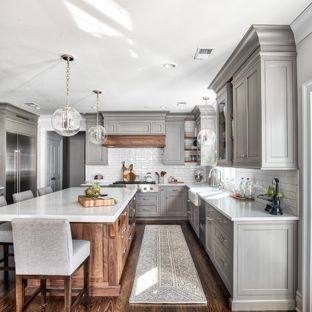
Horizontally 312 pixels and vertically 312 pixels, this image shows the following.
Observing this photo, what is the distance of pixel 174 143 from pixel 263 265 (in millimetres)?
4161

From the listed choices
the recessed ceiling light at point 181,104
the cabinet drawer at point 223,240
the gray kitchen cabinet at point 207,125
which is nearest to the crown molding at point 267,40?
the cabinet drawer at point 223,240

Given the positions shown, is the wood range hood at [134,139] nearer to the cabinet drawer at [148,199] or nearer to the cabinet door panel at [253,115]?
the cabinet drawer at [148,199]

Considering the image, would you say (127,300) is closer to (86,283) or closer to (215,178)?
(86,283)

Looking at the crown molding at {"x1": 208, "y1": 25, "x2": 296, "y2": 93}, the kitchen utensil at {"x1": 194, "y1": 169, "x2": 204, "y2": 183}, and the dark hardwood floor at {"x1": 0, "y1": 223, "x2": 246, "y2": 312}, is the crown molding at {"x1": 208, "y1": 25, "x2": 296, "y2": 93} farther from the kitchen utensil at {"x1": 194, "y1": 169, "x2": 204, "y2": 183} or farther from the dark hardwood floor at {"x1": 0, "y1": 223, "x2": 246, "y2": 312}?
the kitchen utensil at {"x1": 194, "y1": 169, "x2": 204, "y2": 183}

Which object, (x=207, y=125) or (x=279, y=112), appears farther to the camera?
(x=207, y=125)

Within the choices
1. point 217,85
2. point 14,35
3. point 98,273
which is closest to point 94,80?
point 14,35

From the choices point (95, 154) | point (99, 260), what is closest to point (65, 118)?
point (99, 260)

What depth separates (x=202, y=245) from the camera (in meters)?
4.29

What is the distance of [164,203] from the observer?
6.10 metres

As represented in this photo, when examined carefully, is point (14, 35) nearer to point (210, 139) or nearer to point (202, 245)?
point (210, 139)

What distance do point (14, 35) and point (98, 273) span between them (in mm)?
2473

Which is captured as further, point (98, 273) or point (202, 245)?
point (202, 245)

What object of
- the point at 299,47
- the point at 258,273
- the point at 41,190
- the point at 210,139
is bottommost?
the point at 258,273

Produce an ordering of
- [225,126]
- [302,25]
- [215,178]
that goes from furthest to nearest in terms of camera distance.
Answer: [215,178]
[225,126]
[302,25]
